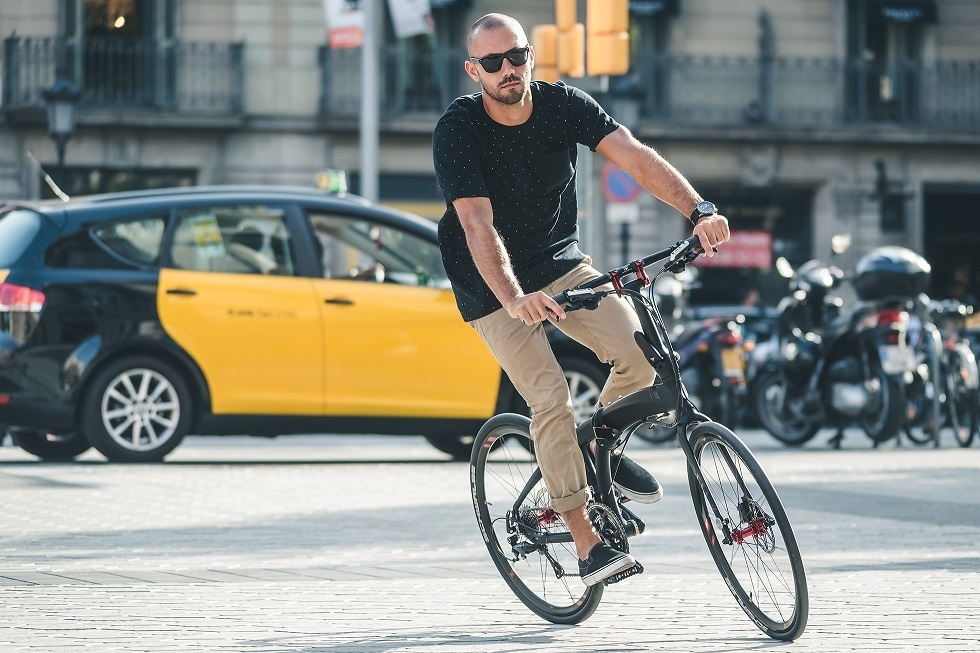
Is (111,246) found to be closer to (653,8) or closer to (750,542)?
(750,542)

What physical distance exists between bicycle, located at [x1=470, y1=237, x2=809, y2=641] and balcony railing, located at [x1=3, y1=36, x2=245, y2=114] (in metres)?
22.6

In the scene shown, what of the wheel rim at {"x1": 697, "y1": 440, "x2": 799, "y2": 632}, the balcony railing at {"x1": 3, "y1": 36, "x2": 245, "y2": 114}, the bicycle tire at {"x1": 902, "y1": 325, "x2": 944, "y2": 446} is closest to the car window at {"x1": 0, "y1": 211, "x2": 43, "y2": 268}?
the bicycle tire at {"x1": 902, "y1": 325, "x2": 944, "y2": 446}

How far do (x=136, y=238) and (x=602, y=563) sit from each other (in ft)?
22.4

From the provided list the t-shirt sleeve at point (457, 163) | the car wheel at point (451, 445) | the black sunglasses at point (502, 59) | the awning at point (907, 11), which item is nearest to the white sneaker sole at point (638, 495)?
the t-shirt sleeve at point (457, 163)

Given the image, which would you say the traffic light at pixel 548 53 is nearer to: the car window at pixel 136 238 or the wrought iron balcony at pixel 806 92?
the car window at pixel 136 238

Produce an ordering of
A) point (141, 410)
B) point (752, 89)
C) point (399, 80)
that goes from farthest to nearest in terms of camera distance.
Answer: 1. point (752, 89)
2. point (399, 80)
3. point (141, 410)

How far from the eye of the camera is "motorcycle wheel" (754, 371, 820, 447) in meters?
15.2

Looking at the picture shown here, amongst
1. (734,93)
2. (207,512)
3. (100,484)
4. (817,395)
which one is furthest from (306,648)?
(734,93)

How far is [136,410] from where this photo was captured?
1164cm

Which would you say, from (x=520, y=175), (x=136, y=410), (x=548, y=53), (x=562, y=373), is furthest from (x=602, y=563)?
(x=548, y=53)

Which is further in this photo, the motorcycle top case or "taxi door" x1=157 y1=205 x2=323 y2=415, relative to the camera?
the motorcycle top case

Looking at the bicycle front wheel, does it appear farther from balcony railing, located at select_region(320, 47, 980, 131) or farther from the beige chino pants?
balcony railing, located at select_region(320, 47, 980, 131)

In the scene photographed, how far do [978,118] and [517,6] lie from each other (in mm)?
7917

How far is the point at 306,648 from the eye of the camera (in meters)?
5.26
